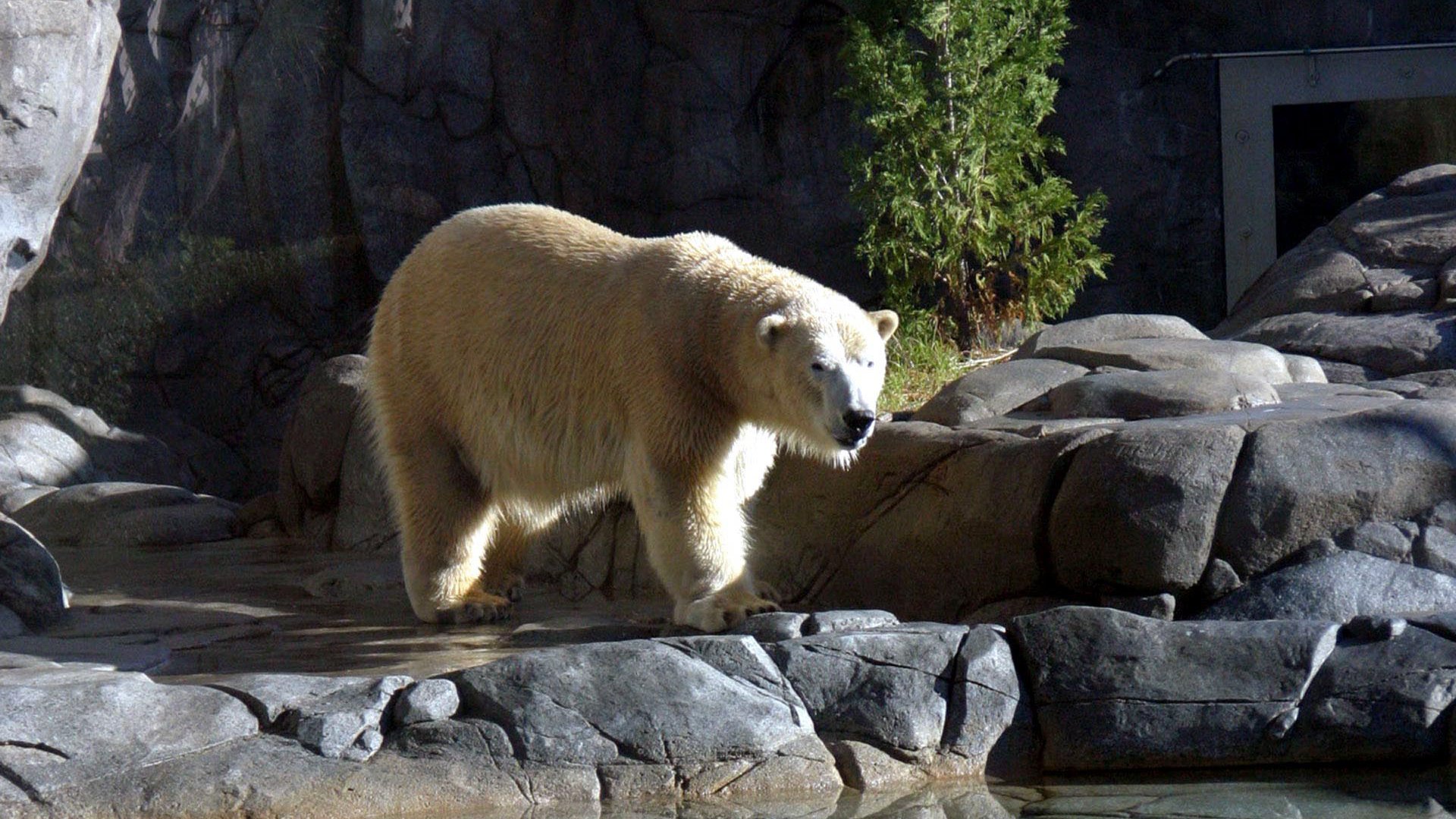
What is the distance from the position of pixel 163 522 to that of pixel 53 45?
4.30 m

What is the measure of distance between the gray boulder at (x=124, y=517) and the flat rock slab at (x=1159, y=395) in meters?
5.95

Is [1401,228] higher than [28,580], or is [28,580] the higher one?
[1401,228]

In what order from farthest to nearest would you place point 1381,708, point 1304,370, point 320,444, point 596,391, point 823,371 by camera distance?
point 320,444 < point 1304,370 < point 596,391 < point 823,371 < point 1381,708

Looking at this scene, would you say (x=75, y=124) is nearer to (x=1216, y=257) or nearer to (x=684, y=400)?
(x=684, y=400)

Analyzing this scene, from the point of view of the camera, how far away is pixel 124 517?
975 cm

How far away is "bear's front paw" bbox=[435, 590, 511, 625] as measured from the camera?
591 cm

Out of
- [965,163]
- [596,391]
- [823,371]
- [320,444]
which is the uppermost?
[965,163]

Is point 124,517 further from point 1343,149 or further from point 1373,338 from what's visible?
point 1343,149

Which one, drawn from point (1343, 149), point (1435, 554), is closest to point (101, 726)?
point (1435, 554)

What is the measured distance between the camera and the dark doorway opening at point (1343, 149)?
1225 centimetres

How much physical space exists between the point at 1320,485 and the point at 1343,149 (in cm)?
824

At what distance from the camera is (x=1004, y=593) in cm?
548

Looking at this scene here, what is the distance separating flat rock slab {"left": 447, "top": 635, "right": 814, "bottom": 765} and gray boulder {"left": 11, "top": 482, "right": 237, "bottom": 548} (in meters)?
6.24

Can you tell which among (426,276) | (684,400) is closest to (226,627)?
(426,276)
